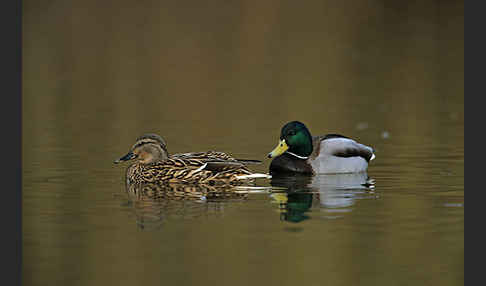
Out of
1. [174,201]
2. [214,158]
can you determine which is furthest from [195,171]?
[174,201]

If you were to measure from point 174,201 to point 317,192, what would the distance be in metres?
1.69

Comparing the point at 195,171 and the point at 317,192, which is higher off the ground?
the point at 195,171

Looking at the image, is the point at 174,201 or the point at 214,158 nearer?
the point at 174,201

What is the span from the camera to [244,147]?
1488cm

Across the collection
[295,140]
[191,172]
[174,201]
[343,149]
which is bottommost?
[174,201]

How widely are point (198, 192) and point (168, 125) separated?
21.2ft

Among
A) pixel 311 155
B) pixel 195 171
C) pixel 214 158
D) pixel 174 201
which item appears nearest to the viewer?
pixel 174 201

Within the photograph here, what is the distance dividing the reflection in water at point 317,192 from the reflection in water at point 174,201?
59cm

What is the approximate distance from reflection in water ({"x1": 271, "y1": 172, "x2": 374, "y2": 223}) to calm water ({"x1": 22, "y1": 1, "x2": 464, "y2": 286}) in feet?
0.08

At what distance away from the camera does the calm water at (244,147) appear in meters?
8.28

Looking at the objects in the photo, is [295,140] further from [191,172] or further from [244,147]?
[191,172]

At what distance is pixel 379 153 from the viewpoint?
1458 cm

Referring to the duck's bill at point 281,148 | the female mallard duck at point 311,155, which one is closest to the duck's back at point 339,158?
the female mallard duck at point 311,155

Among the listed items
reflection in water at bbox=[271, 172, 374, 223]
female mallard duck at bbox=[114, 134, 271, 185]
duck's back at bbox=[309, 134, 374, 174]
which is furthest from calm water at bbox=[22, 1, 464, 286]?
female mallard duck at bbox=[114, 134, 271, 185]
